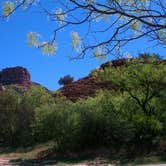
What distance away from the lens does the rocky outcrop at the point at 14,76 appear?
9256 centimetres

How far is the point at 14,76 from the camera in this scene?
94.6 meters

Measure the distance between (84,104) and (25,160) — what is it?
733 cm

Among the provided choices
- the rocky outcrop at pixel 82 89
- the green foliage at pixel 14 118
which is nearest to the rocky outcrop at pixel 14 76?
the rocky outcrop at pixel 82 89

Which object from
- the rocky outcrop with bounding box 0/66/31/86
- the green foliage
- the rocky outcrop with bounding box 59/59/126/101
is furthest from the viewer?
the rocky outcrop with bounding box 0/66/31/86

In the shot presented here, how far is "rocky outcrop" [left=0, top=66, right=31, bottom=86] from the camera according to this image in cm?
9256

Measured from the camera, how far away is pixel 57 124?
35.3 metres

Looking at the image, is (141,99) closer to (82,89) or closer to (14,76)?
(82,89)

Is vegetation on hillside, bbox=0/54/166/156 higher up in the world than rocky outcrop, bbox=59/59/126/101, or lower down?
lower down

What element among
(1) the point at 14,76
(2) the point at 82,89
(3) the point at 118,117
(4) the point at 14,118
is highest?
(1) the point at 14,76

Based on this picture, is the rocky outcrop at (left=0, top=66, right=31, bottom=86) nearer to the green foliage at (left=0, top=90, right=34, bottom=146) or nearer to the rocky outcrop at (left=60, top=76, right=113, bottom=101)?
the rocky outcrop at (left=60, top=76, right=113, bottom=101)

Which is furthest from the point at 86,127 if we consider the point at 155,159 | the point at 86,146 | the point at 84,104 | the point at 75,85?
the point at 75,85

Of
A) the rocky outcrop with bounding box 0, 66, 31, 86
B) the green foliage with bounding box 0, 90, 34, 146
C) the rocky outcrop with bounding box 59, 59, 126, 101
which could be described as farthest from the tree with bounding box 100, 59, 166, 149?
the rocky outcrop with bounding box 0, 66, 31, 86

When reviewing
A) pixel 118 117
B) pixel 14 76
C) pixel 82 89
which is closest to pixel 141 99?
pixel 118 117

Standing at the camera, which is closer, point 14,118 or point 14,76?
point 14,118
